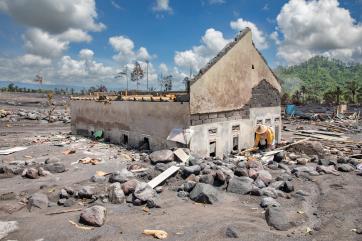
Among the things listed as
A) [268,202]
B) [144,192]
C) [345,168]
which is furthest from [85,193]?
[345,168]

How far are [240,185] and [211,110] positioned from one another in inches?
213

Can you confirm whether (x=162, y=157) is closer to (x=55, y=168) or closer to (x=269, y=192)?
(x=55, y=168)

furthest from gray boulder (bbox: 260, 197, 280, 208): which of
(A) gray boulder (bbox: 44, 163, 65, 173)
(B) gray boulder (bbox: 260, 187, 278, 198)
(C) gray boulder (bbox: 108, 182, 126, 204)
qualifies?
(A) gray boulder (bbox: 44, 163, 65, 173)

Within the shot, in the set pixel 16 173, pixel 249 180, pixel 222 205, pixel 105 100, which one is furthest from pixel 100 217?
pixel 105 100

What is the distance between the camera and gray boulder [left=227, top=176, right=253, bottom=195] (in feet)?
33.5

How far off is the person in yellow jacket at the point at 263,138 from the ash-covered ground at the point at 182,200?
11.0 ft

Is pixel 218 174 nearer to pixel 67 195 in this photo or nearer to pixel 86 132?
pixel 67 195

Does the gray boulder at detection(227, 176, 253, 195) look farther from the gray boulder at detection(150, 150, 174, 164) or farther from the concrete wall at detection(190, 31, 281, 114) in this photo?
the concrete wall at detection(190, 31, 281, 114)

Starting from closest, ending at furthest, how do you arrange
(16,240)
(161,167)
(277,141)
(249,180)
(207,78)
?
(16,240)
(249,180)
(161,167)
(207,78)
(277,141)

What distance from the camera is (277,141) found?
21.0m

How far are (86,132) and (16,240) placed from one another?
52.6 feet

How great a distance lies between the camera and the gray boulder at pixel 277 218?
773cm

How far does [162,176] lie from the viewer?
11055mm

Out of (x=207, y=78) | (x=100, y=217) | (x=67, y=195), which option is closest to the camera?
(x=100, y=217)
